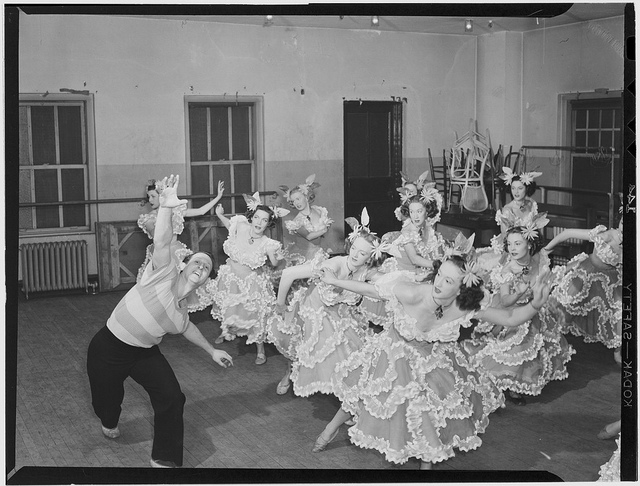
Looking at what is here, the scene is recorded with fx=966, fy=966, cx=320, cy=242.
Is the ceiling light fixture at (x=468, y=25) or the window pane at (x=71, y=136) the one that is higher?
the ceiling light fixture at (x=468, y=25)

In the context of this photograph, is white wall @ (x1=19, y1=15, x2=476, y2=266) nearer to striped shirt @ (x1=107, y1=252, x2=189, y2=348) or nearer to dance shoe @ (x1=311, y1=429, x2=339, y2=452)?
striped shirt @ (x1=107, y1=252, x2=189, y2=348)

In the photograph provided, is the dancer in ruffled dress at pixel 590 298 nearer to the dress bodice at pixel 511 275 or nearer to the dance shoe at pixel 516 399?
the dress bodice at pixel 511 275

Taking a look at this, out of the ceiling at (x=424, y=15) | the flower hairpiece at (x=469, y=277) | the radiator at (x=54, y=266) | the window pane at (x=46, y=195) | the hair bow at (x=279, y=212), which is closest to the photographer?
the flower hairpiece at (x=469, y=277)

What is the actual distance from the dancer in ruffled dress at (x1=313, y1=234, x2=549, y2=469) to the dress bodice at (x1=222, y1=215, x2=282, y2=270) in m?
1.60

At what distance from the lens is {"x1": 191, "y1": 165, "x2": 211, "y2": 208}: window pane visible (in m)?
6.71

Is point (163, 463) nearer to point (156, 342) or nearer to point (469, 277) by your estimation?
point (156, 342)

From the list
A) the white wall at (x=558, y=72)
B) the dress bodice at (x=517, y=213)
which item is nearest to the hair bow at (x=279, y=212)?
the dress bodice at (x=517, y=213)

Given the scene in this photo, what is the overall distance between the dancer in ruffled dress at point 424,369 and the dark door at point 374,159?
196cm

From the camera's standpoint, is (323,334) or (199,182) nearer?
(323,334)

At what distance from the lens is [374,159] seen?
7.20 m

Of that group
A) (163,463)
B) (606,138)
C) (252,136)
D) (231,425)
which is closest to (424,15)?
(606,138)

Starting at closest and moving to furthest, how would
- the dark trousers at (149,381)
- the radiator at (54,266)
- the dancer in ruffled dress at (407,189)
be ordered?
the dark trousers at (149,381)
the radiator at (54,266)
the dancer in ruffled dress at (407,189)

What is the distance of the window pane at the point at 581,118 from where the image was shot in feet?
20.8

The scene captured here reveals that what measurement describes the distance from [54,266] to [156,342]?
128cm
